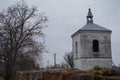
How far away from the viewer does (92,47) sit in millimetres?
40688

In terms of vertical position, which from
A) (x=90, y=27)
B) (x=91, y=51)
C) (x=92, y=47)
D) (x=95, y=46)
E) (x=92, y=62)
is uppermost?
(x=90, y=27)

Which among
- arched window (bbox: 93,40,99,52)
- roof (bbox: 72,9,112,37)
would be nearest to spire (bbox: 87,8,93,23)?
roof (bbox: 72,9,112,37)

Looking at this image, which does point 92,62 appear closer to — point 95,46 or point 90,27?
point 95,46

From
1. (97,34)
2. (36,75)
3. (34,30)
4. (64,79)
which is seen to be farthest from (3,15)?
(64,79)

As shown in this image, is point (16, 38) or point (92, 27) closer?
point (16, 38)

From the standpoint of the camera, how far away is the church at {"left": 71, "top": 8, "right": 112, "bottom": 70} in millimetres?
40312

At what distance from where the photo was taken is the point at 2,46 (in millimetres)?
Answer: 29391

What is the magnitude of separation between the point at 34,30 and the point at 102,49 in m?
12.6

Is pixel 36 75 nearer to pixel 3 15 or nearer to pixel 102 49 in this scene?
pixel 3 15

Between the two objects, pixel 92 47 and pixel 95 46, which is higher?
pixel 95 46

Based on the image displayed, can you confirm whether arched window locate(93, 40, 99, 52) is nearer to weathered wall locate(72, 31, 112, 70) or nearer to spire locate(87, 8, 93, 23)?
weathered wall locate(72, 31, 112, 70)

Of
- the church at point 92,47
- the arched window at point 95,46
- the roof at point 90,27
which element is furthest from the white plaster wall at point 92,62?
the roof at point 90,27

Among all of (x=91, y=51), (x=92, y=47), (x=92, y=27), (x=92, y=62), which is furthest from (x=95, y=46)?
(x=92, y=27)

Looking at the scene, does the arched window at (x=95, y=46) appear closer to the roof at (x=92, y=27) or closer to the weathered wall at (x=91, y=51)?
the weathered wall at (x=91, y=51)
